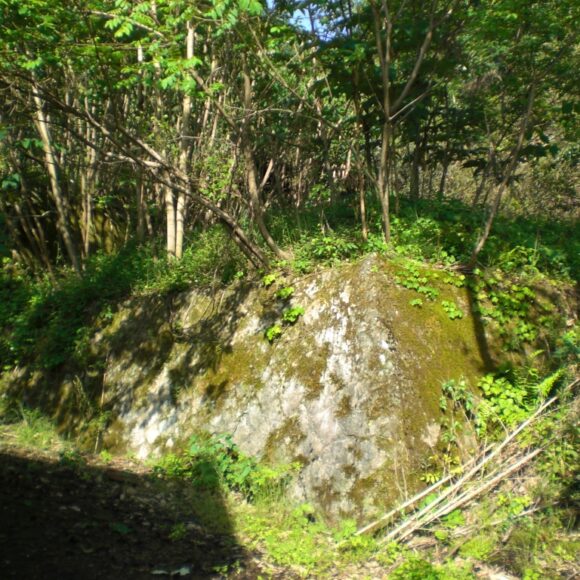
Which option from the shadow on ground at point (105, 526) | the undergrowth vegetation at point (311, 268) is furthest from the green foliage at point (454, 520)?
the undergrowth vegetation at point (311, 268)

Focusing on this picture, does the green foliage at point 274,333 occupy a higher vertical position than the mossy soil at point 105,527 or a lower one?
higher

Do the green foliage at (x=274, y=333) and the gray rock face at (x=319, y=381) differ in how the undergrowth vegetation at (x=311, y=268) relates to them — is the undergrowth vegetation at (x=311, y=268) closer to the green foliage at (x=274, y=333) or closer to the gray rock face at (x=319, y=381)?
the green foliage at (x=274, y=333)

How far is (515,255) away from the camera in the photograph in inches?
222

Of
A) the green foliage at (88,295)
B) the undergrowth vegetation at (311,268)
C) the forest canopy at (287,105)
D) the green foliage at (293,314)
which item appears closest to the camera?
the undergrowth vegetation at (311,268)

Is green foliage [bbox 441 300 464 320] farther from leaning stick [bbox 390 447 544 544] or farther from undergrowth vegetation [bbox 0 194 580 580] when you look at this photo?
leaning stick [bbox 390 447 544 544]

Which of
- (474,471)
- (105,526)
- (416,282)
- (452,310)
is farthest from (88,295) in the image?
(474,471)

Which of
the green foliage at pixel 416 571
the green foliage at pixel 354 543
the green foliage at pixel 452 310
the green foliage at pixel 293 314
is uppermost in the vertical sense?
the green foliage at pixel 452 310

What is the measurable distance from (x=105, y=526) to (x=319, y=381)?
88.5 inches

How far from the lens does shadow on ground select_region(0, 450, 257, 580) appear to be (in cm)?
364

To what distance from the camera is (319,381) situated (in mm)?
5051

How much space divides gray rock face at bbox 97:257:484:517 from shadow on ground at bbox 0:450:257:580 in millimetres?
746

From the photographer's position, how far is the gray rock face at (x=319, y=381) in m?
4.48

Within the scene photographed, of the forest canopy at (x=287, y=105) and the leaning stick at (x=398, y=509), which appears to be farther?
the forest canopy at (x=287, y=105)

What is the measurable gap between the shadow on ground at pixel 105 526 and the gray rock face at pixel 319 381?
75 cm
